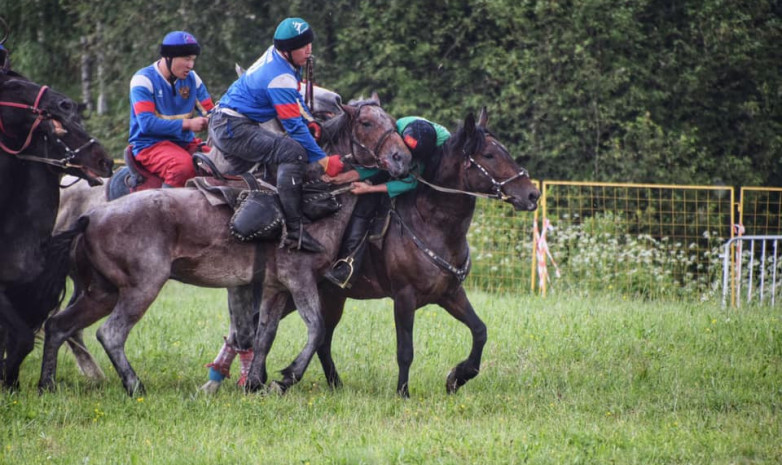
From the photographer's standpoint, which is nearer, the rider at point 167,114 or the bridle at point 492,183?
the bridle at point 492,183

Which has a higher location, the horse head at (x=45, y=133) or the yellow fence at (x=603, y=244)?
the horse head at (x=45, y=133)

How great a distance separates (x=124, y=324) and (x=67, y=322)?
19.4 inches

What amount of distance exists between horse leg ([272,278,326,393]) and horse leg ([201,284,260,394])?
0.62 meters

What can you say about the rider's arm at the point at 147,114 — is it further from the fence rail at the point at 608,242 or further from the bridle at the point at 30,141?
the fence rail at the point at 608,242

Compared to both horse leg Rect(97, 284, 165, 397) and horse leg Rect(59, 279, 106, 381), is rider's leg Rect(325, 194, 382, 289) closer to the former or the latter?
horse leg Rect(97, 284, 165, 397)

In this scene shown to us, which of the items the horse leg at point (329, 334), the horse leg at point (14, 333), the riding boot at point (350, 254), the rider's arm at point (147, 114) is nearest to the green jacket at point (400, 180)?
the riding boot at point (350, 254)

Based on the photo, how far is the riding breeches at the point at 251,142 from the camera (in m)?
8.06

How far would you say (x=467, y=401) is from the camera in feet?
26.0

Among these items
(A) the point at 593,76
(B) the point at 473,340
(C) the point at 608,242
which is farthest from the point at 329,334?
(A) the point at 593,76

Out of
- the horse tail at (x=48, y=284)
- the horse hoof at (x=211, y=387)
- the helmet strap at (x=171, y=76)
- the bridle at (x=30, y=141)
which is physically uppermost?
the helmet strap at (x=171, y=76)

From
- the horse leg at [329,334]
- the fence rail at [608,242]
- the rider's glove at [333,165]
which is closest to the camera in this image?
the rider's glove at [333,165]

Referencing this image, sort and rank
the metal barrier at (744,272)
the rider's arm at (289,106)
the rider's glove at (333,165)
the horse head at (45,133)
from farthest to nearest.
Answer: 1. the metal barrier at (744,272)
2. the rider's glove at (333,165)
3. the rider's arm at (289,106)
4. the horse head at (45,133)

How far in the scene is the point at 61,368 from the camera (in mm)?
9789

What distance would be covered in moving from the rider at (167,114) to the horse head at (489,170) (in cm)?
219
